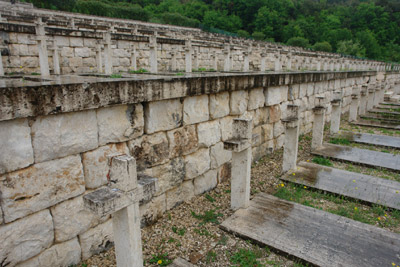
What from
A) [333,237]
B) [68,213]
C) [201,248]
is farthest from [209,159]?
[68,213]

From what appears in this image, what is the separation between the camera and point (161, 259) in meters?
3.56

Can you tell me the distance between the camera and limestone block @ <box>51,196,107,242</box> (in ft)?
10.4

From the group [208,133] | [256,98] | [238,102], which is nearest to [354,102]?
[256,98]

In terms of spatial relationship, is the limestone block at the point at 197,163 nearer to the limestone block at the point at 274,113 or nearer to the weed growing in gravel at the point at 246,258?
the weed growing in gravel at the point at 246,258

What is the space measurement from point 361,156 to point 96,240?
691 centimetres

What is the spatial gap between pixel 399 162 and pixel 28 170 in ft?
26.4

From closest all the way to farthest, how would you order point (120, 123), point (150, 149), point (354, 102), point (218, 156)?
point (120, 123), point (150, 149), point (218, 156), point (354, 102)

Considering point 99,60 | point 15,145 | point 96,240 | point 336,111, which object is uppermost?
point 99,60

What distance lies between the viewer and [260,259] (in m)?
3.63

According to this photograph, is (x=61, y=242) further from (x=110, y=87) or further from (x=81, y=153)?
(x=110, y=87)

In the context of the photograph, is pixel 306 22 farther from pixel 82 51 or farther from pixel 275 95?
pixel 82 51

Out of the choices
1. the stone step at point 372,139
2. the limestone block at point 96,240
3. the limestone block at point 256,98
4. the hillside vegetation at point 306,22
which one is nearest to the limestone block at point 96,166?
the limestone block at point 96,240

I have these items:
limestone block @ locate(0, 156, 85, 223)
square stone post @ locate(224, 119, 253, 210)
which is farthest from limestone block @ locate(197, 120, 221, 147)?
limestone block @ locate(0, 156, 85, 223)

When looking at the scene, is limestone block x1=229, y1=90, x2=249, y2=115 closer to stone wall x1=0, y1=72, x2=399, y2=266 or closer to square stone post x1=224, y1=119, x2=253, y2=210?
stone wall x1=0, y1=72, x2=399, y2=266
